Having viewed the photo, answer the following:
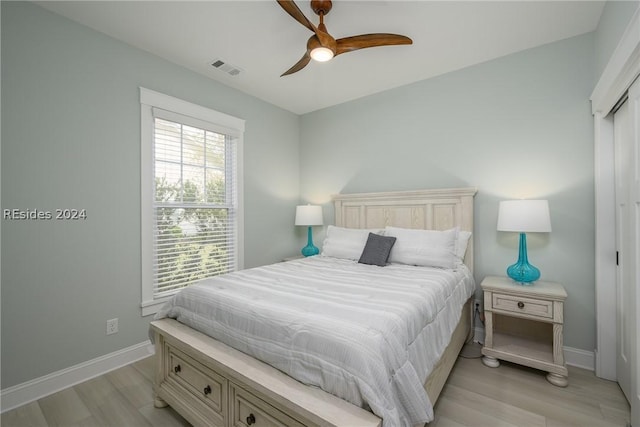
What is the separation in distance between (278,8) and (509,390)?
3.27m

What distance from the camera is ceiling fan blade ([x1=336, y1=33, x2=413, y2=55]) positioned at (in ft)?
6.56

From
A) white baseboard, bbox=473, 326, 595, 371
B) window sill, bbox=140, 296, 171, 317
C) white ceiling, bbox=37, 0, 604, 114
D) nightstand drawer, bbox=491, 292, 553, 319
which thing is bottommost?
white baseboard, bbox=473, 326, 595, 371

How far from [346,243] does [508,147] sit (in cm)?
185

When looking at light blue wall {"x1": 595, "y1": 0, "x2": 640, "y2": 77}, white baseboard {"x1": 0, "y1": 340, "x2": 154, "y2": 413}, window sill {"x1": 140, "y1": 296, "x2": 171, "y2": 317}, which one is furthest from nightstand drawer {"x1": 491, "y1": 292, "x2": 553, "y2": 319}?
white baseboard {"x1": 0, "y1": 340, "x2": 154, "y2": 413}

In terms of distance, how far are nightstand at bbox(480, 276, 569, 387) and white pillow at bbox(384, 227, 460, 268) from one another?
377 millimetres

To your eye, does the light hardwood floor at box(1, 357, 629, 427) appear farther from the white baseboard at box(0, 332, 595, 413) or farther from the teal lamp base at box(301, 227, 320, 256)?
the teal lamp base at box(301, 227, 320, 256)

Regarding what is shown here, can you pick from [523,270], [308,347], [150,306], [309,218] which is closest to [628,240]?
[523,270]

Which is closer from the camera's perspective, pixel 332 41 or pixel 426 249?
pixel 332 41

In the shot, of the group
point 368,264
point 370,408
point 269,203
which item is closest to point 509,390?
point 368,264

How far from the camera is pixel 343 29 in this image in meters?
2.33

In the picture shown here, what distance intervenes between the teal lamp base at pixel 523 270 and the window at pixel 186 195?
286 centimetres

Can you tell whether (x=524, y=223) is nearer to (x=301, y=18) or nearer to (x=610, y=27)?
(x=610, y=27)

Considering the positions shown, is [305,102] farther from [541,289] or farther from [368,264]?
[541,289]

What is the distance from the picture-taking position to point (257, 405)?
4.30ft
